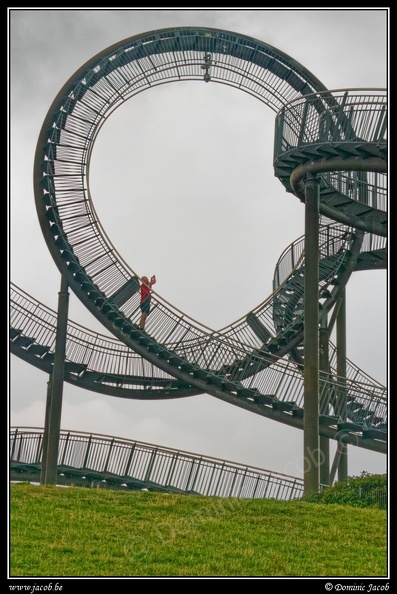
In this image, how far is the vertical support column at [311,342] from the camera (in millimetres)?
24734

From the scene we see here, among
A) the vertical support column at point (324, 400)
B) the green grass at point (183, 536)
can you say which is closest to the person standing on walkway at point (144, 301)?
the vertical support column at point (324, 400)

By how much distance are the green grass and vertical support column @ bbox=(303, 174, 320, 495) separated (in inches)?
125

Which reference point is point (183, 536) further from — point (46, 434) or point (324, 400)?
point (46, 434)

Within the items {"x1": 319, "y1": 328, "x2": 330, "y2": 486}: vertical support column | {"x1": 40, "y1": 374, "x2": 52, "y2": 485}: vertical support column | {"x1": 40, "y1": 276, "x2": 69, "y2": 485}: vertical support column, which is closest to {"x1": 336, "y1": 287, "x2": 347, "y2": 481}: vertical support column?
{"x1": 319, "y1": 328, "x2": 330, "y2": 486}: vertical support column

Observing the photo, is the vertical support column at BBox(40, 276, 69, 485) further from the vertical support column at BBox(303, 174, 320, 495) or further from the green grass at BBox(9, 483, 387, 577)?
the green grass at BBox(9, 483, 387, 577)

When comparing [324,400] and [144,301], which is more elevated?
[144,301]

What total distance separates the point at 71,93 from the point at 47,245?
164 inches

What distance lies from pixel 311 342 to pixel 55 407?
26.0ft

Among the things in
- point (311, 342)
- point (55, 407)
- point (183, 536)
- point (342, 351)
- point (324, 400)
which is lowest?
point (183, 536)

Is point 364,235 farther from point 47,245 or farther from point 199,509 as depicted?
point 199,509

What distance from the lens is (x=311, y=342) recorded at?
25.5 meters

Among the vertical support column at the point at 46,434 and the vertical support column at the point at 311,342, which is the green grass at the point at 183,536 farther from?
the vertical support column at the point at 46,434

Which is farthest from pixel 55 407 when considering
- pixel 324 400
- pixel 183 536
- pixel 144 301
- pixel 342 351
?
pixel 183 536

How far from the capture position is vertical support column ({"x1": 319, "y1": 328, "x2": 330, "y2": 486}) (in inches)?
1063
